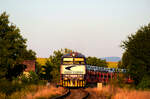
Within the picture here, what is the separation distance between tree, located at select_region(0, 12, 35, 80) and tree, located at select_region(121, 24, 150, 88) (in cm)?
1610

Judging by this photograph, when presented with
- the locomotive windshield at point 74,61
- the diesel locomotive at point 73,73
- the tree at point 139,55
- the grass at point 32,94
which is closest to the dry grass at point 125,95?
the grass at point 32,94

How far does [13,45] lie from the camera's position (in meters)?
35.6

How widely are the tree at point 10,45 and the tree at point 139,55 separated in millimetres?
16099

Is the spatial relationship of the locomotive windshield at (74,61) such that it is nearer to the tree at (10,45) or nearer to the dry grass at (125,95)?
the dry grass at (125,95)

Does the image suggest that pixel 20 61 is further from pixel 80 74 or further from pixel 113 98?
pixel 113 98

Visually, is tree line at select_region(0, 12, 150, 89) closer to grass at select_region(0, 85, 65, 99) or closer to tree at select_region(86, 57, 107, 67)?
grass at select_region(0, 85, 65, 99)

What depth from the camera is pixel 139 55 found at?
24719 millimetres

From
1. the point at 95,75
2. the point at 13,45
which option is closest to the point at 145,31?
the point at 95,75

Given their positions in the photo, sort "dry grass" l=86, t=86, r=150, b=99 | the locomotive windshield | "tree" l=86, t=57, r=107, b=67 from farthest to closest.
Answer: "tree" l=86, t=57, r=107, b=67
the locomotive windshield
"dry grass" l=86, t=86, r=150, b=99

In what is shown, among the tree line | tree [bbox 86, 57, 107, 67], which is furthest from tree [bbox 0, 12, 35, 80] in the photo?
tree [bbox 86, 57, 107, 67]

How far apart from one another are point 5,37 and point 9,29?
1.65m

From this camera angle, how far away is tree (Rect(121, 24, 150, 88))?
2430cm

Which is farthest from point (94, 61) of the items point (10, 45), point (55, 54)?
point (10, 45)

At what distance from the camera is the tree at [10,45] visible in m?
33.0
